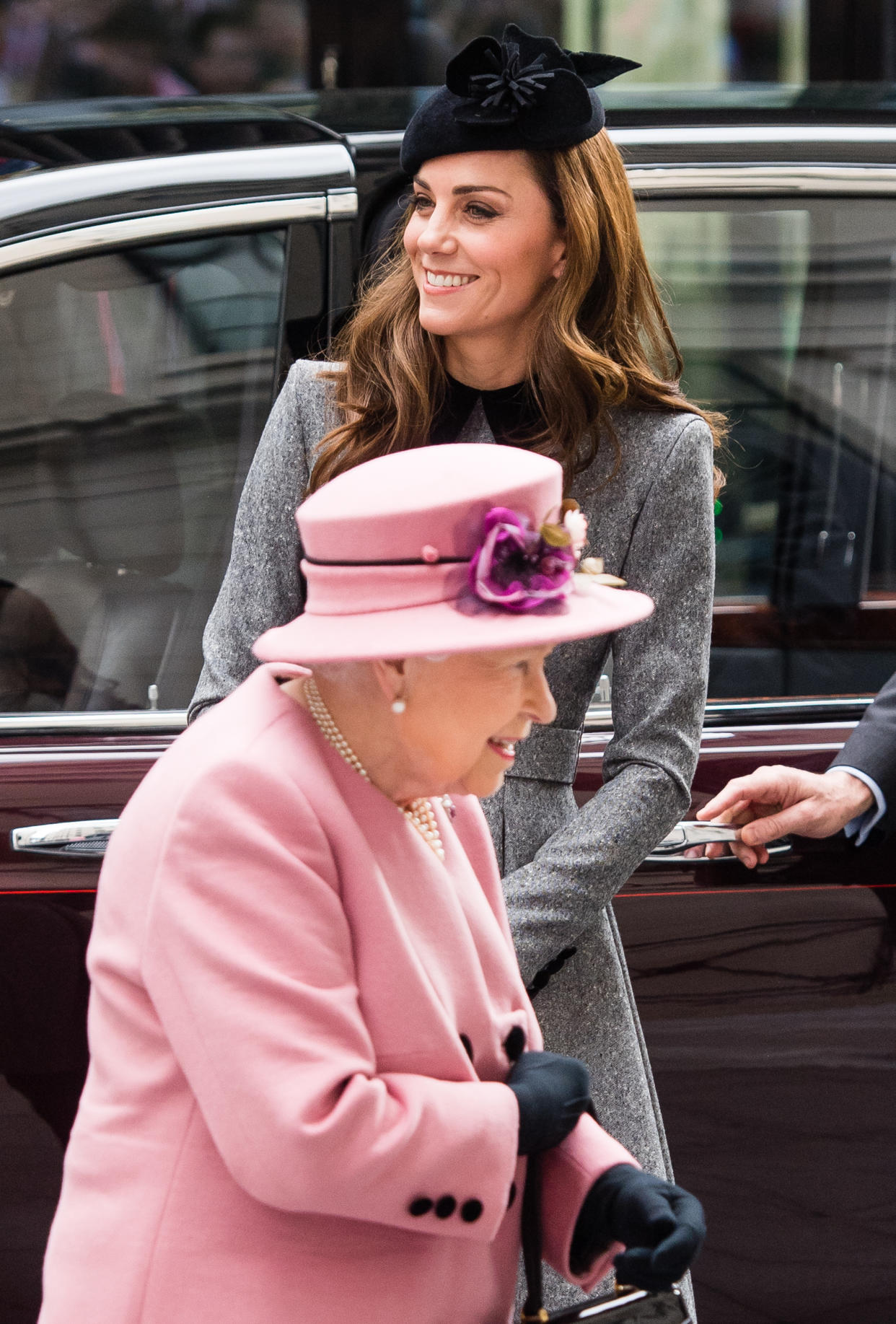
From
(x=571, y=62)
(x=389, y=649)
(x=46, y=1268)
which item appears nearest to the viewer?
(x=389, y=649)

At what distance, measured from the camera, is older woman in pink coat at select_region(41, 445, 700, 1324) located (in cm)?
119

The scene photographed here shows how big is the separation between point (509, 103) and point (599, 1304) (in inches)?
50.4

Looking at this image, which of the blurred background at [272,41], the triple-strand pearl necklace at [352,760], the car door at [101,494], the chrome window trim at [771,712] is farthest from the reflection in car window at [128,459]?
the blurred background at [272,41]

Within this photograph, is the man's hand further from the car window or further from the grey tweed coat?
the car window

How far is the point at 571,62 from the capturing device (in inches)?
73.2

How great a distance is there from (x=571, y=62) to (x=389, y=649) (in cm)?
96

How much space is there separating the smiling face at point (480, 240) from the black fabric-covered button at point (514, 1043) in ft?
2.84

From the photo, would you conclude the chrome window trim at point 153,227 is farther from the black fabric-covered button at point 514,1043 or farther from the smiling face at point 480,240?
the black fabric-covered button at point 514,1043

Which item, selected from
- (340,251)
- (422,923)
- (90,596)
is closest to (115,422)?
(90,596)

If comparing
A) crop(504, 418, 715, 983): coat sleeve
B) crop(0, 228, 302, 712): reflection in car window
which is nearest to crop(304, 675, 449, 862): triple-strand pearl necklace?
crop(504, 418, 715, 983): coat sleeve

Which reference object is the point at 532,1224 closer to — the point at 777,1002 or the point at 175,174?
the point at 777,1002

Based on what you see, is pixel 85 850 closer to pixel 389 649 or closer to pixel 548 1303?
pixel 548 1303

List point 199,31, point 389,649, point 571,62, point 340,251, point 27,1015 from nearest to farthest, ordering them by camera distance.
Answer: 1. point 389,649
2. point 571,62
3. point 27,1015
4. point 340,251
5. point 199,31

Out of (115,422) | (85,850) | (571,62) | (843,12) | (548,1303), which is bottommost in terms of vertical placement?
(548,1303)
